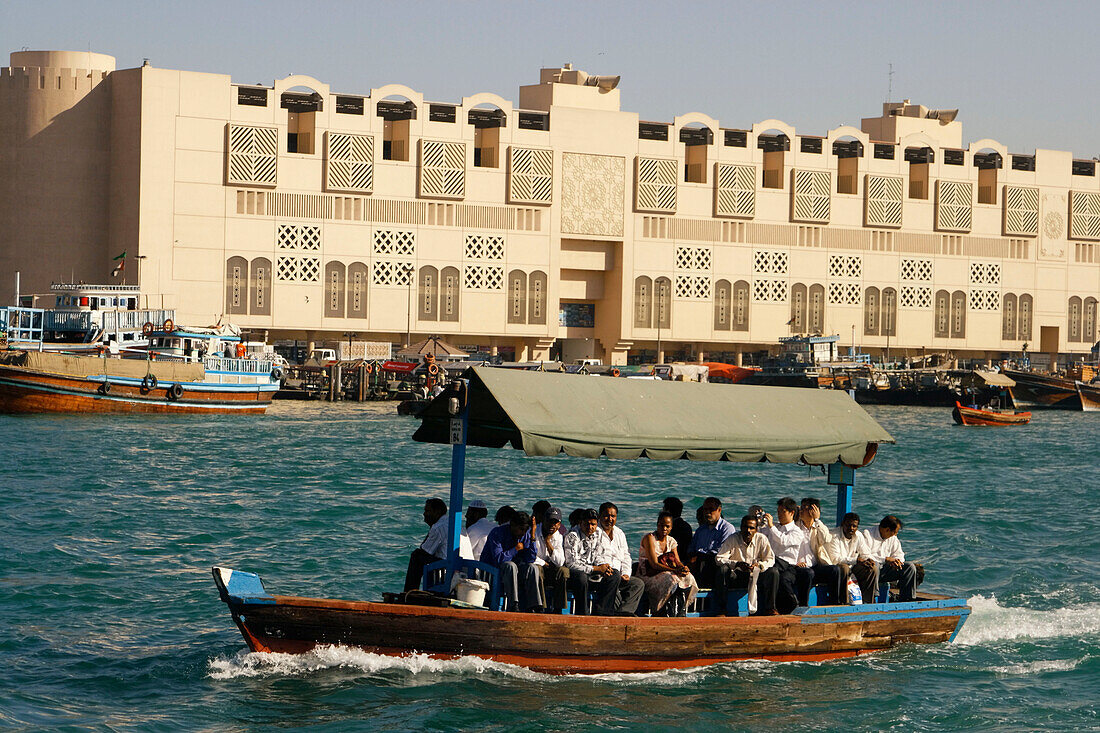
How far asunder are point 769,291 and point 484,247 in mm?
18786

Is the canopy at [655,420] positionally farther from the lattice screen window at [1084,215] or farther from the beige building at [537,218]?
the lattice screen window at [1084,215]

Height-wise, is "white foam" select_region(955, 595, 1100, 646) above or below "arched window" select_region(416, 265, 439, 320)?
below

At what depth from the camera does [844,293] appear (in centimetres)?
9456

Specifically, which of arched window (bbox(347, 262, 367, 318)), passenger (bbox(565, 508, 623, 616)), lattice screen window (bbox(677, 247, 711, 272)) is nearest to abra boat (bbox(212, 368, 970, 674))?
passenger (bbox(565, 508, 623, 616))

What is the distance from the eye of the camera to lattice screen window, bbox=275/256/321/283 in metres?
80.1

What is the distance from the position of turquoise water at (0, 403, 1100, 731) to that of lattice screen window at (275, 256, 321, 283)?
125ft

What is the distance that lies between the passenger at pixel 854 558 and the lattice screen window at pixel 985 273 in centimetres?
8742

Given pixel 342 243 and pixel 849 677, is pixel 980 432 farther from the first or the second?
pixel 849 677

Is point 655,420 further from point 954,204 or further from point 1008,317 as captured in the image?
point 1008,317

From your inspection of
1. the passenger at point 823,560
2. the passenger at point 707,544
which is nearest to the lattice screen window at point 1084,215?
the passenger at point 823,560

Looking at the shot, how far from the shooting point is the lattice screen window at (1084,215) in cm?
10175

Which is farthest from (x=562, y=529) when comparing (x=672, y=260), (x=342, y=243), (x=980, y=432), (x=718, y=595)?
(x=672, y=260)

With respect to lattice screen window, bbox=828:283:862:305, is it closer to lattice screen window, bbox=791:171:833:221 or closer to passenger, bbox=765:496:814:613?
lattice screen window, bbox=791:171:833:221

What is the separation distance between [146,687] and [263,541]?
9485mm
